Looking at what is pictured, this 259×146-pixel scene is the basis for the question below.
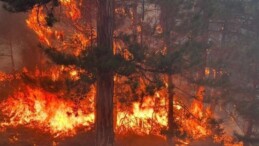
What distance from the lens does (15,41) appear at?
23.2m

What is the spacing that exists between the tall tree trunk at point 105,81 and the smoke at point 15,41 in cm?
1246

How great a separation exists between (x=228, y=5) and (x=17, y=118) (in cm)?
1452

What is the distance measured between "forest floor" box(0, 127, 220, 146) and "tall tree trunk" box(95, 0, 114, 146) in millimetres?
6755

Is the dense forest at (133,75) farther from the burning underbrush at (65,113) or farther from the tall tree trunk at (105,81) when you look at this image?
the tall tree trunk at (105,81)

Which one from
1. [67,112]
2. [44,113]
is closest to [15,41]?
[44,113]

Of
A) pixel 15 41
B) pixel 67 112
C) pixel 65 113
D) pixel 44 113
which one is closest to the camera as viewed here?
pixel 67 112

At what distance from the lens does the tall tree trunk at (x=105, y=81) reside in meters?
10.8

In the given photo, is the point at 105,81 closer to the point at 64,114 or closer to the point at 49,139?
the point at 49,139

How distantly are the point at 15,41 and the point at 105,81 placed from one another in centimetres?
1411

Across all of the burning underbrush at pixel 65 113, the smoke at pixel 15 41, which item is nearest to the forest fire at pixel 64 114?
the burning underbrush at pixel 65 113

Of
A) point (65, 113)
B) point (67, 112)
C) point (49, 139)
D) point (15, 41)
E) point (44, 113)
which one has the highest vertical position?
point (15, 41)

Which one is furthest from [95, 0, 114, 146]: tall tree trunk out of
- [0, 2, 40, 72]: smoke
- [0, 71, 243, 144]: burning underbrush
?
[0, 2, 40, 72]: smoke

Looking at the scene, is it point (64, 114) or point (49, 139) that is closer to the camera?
point (49, 139)

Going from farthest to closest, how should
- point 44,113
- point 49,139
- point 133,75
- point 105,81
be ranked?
point 44,113 → point 49,139 → point 133,75 → point 105,81
